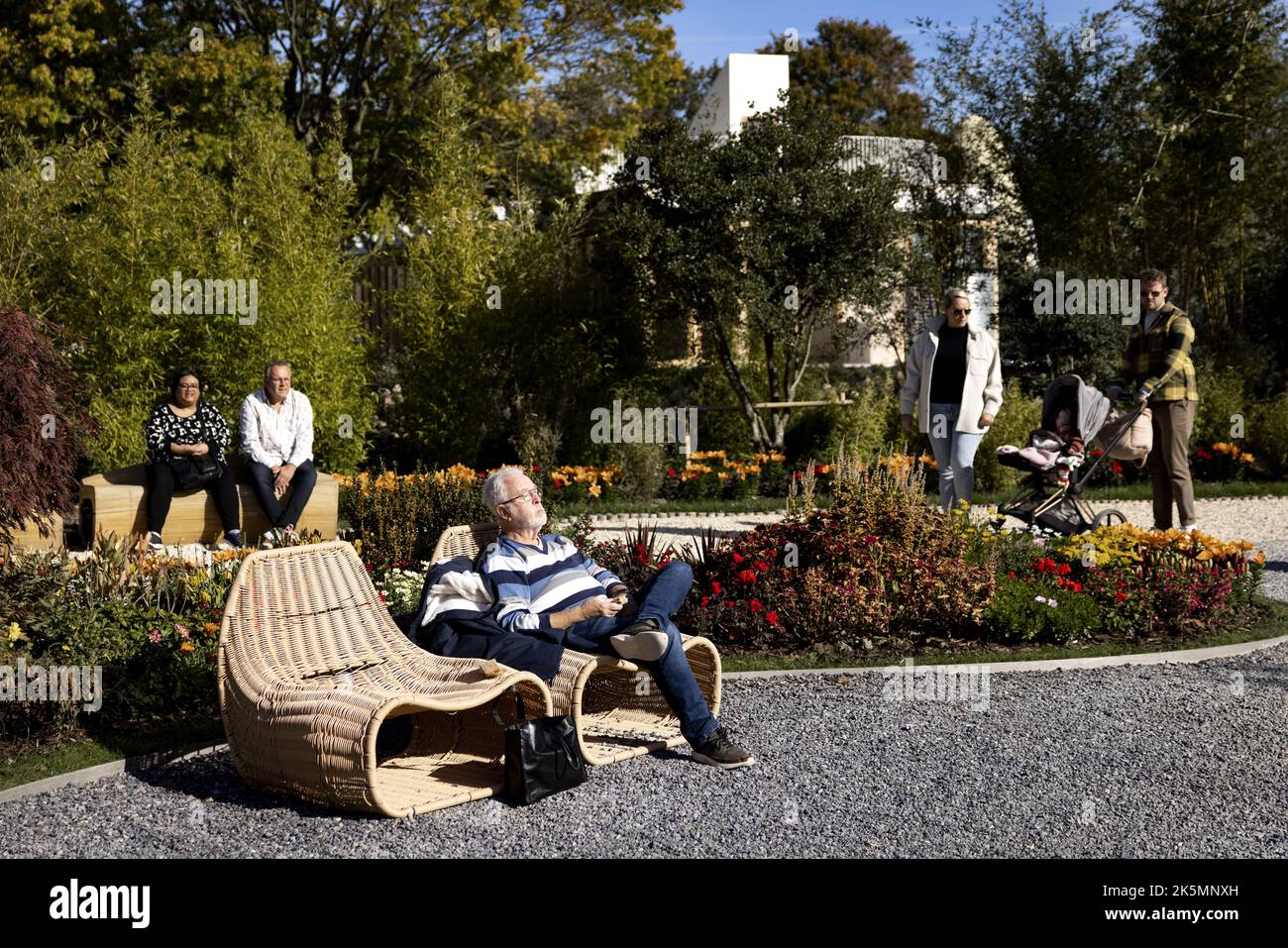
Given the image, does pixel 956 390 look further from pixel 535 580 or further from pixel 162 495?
pixel 162 495

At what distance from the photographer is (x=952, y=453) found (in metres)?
8.55

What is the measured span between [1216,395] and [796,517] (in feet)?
28.0

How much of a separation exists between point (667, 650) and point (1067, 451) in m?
4.76

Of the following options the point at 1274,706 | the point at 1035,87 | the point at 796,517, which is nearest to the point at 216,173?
the point at 1035,87

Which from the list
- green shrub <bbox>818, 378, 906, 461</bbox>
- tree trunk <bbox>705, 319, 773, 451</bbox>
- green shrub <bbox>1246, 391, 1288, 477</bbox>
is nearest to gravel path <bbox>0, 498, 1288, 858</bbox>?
green shrub <bbox>818, 378, 906, 461</bbox>

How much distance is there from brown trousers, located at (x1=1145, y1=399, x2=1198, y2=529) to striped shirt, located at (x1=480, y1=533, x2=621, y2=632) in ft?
17.8

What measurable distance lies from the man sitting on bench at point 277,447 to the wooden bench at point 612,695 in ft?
13.5

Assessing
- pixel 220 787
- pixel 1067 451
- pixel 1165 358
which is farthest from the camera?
pixel 1165 358

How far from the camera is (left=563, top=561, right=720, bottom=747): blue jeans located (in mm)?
4660

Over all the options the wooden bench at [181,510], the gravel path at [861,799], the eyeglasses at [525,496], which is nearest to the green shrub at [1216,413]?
the gravel path at [861,799]

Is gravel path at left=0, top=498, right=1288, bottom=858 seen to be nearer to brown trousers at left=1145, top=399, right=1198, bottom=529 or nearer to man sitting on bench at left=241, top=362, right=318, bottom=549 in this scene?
brown trousers at left=1145, top=399, right=1198, bottom=529

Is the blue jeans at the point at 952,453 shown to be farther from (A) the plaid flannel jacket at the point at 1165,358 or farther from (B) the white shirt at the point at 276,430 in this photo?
(B) the white shirt at the point at 276,430

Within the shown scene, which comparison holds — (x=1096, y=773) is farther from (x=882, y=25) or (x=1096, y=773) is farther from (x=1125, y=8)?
(x=882, y=25)

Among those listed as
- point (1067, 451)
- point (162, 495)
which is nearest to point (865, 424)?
point (1067, 451)
